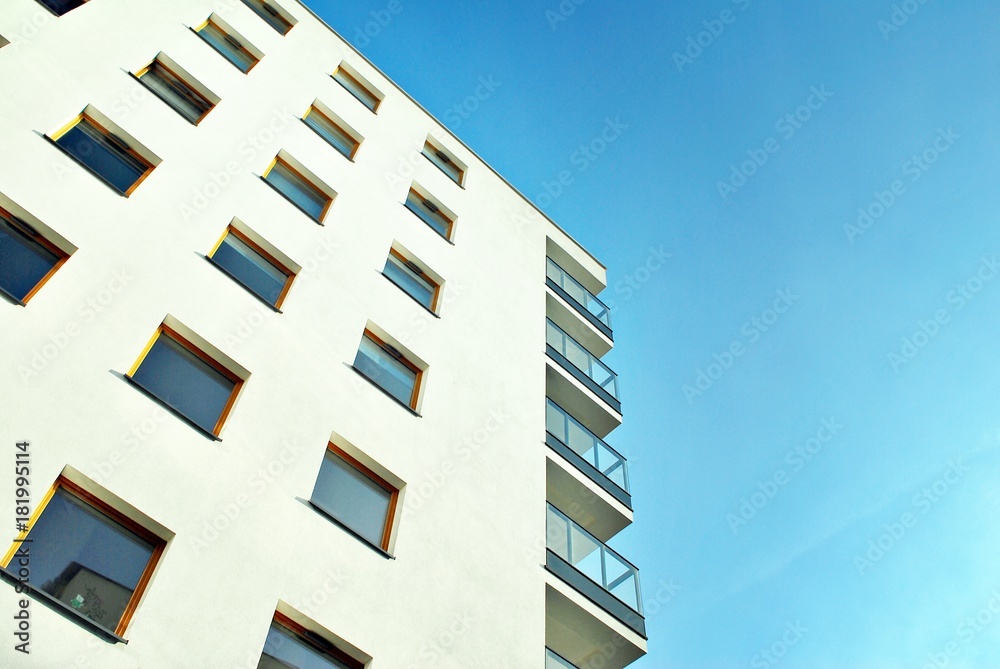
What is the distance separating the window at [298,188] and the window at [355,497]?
5.35 m

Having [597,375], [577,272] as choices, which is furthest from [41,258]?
[577,272]

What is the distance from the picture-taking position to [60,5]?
1379 centimetres

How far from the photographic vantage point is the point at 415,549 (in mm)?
11102

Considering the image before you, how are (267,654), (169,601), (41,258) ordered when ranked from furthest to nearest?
(41,258), (267,654), (169,601)

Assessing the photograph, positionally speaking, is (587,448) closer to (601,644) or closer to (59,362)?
(601,644)

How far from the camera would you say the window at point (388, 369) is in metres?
13.1

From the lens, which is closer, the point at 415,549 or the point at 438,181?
the point at 415,549

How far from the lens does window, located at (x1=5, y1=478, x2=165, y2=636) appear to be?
7.84 m

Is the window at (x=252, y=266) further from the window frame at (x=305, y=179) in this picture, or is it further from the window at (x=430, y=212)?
the window at (x=430, y=212)

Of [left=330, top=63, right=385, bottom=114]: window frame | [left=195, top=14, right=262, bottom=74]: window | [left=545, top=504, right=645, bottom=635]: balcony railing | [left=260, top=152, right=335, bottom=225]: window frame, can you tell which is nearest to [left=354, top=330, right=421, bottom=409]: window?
[left=260, top=152, right=335, bottom=225]: window frame

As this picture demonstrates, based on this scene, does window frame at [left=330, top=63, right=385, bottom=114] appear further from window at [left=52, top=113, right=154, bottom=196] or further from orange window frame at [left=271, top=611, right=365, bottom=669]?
orange window frame at [left=271, top=611, right=365, bottom=669]

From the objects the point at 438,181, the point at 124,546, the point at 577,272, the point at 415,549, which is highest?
the point at 577,272

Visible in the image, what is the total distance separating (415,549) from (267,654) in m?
2.77

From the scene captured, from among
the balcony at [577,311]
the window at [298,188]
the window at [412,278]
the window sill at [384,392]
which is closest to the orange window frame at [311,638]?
the window sill at [384,392]
